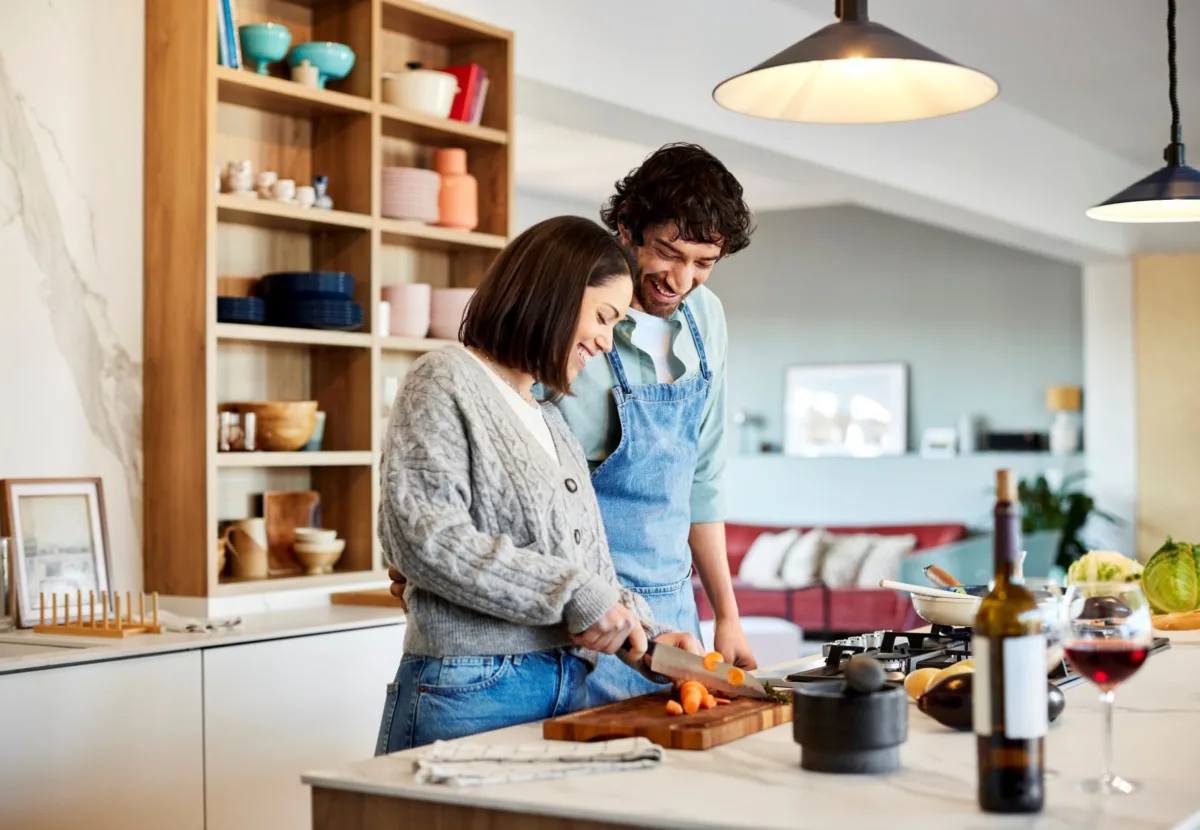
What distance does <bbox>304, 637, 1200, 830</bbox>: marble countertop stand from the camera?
4.26 ft

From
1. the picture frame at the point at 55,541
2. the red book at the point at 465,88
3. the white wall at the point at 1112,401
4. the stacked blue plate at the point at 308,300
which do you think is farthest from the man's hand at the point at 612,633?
the white wall at the point at 1112,401

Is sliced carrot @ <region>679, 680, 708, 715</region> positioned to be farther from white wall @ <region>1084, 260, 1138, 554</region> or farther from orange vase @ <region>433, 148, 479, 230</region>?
Answer: white wall @ <region>1084, 260, 1138, 554</region>

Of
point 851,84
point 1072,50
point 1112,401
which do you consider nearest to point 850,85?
point 851,84

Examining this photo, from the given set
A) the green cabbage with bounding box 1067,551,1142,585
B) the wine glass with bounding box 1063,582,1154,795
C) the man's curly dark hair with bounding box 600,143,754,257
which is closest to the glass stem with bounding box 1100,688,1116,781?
the wine glass with bounding box 1063,582,1154,795

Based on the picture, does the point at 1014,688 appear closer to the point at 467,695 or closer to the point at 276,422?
the point at 467,695

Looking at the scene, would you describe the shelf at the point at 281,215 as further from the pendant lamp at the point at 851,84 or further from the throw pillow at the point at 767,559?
the throw pillow at the point at 767,559

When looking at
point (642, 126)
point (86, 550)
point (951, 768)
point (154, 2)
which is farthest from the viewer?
point (642, 126)

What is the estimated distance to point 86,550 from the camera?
312 cm

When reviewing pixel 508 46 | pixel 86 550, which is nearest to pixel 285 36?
pixel 508 46

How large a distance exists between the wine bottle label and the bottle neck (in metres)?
0.07

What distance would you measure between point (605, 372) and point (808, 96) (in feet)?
1.85

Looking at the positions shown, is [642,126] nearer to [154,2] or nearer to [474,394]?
[154,2]

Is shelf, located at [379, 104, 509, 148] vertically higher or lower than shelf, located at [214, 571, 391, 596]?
higher

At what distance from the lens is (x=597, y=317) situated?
196 cm
